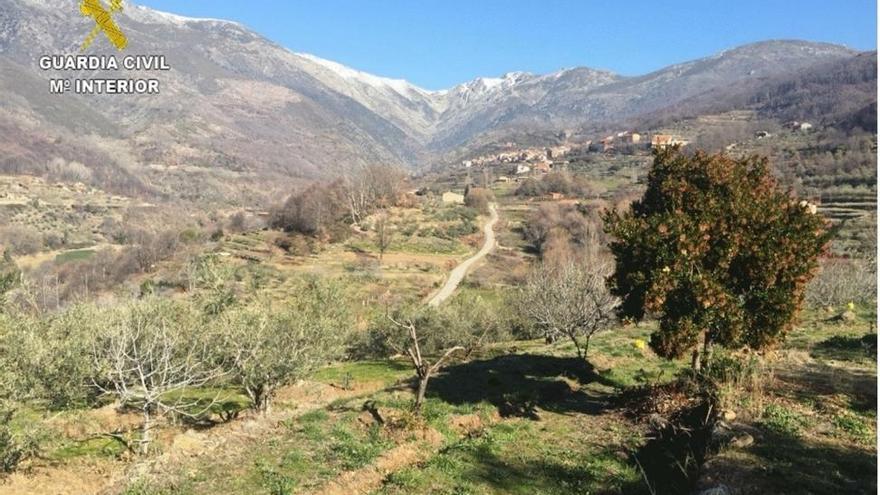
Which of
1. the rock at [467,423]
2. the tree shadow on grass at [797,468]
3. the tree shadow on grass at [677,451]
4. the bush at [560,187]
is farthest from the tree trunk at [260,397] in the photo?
the bush at [560,187]

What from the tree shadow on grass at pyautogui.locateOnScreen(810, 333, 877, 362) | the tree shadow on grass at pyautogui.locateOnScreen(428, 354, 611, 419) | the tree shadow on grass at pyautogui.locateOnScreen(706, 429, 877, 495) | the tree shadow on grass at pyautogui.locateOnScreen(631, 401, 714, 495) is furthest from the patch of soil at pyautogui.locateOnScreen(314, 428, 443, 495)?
the tree shadow on grass at pyautogui.locateOnScreen(810, 333, 877, 362)

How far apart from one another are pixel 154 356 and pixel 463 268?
283 ft

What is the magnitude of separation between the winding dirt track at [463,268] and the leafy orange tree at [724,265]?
4399 centimetres

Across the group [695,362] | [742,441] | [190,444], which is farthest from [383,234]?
[742,441]

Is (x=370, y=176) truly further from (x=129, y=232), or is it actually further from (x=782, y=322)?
(x=782, y=322)

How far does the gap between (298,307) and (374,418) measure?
62.6 feet

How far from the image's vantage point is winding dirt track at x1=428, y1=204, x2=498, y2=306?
8730cm

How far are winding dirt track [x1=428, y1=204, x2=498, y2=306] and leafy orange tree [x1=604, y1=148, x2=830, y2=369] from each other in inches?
1732

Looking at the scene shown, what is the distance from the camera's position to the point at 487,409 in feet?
80.1

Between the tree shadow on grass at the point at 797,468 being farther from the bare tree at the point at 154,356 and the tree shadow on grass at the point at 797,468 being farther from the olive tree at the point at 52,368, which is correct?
the olive tree at the point at 52,368

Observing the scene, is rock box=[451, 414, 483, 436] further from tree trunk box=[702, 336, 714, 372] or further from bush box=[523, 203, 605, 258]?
bush box=[523, 203, 605, 258]

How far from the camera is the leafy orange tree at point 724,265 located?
1872 cm

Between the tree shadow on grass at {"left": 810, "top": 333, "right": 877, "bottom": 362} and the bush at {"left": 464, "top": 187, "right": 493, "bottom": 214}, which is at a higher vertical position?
the bush at {"left": 464, "top": 187, "right": 493, "bottom": 214}

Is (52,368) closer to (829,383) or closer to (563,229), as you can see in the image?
(829,383)
